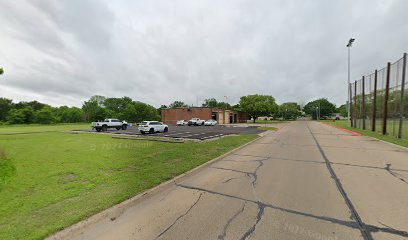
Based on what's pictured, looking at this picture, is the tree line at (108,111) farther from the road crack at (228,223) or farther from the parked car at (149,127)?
the road crack at (228,223)

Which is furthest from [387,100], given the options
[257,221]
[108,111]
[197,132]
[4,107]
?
[4,107]

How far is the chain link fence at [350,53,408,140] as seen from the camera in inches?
615

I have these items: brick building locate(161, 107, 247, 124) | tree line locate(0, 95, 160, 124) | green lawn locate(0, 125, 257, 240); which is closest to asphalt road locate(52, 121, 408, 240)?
green lawn locate(0, 125, 257, 240)

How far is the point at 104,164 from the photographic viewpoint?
734 centimetres

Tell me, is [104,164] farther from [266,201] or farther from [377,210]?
[377,210]

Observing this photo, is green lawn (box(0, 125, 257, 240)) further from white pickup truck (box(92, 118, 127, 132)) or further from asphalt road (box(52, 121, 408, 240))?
white pickup truck (box(92, 118, 127, 132))

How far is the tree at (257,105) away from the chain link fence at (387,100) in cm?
3085

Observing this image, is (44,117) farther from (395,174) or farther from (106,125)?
(395,174)

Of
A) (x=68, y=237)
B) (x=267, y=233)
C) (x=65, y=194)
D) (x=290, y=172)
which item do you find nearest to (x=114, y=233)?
(x=68, y=237)

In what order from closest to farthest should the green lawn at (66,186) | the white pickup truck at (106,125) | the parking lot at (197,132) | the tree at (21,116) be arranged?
the green lawn at (66,186)
the parking lot at (197,132)
the white pickup truck at (106,125)
the tree at (21,116)

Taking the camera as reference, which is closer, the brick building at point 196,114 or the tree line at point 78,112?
the brick building at point 196,114

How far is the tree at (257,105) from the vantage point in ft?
191

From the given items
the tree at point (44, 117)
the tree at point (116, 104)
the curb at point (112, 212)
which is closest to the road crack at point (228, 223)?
the curb at point (112, 212)

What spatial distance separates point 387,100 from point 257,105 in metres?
40.1
